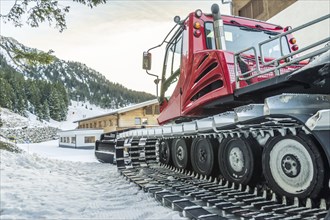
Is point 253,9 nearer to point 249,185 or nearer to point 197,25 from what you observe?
point 197,25

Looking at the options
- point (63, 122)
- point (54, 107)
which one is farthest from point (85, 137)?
point (63, 122)

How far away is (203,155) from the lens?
5.51m

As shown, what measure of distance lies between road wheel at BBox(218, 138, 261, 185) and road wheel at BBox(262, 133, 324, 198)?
360 millimetres

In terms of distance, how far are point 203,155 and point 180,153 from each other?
1267 millimetres

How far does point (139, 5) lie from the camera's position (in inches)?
440

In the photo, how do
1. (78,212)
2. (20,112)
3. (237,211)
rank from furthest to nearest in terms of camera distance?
(20,112), (78,212), (237,211)

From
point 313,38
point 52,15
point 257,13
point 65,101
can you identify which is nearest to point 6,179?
point 52,15

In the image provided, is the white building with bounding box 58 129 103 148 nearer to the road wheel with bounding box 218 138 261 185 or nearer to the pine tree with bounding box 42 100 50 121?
the road wheel with bounding box 218 138 261 185

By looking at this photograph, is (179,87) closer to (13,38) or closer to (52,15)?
(52,15)

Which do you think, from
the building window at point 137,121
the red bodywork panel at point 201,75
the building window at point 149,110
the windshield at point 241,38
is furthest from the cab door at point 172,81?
the building window at point 149,110

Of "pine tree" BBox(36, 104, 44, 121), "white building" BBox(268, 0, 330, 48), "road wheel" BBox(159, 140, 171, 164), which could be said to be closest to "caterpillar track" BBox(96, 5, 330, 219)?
"road wheel" BBox(159, 140, 171, 164)

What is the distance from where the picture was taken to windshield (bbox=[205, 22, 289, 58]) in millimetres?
5149

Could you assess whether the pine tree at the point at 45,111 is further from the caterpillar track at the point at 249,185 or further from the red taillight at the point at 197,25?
the red taillight at the point at 197,25

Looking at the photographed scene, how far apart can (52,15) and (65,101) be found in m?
115
